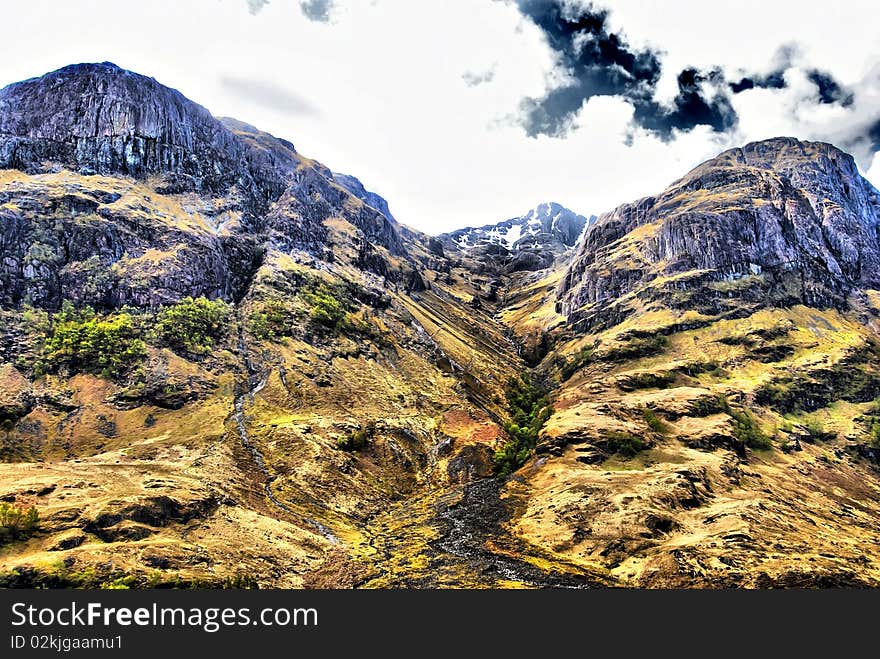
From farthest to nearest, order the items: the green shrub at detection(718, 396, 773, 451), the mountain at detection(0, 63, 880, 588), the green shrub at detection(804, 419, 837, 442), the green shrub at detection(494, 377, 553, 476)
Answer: the green shrub at detection(804, 419, 837, 442), the green shrub at detection(718, 396, 773, 451), the green shrub at detection(494, 377, 553, 476), the mountain at detection(0, 63, 880, 588)

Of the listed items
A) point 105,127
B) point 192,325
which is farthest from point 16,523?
point 105,127

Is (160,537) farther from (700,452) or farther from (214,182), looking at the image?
(214,182)

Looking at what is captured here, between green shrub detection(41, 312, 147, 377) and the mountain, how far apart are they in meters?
0.55

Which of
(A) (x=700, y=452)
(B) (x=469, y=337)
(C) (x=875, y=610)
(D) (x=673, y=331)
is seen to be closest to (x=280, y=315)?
(B) (x=469, y=337)

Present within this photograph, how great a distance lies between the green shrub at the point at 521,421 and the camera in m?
109

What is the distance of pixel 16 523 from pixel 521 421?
112m

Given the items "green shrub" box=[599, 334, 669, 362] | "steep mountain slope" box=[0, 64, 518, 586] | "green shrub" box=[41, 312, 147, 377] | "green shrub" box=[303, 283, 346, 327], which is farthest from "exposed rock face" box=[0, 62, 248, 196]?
"green shrub" box=[599, 334, 669, 362]

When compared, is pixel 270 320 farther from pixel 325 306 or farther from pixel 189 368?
pixel 189 368

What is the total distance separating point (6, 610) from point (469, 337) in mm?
172811

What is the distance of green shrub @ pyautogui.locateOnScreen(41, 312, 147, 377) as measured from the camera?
90.2 metres

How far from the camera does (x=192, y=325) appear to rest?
11169 cm

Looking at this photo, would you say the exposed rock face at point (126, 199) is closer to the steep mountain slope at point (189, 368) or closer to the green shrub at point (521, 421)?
the steep mountain slope at point (189, 368)

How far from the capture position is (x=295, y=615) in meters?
31.2

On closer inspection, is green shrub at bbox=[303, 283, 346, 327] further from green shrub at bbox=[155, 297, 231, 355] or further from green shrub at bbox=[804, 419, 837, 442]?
green shrub at bbox=[804, 419, 837, 442]
